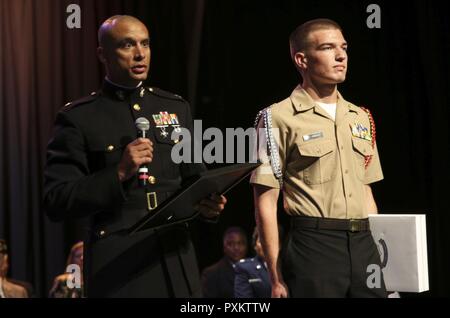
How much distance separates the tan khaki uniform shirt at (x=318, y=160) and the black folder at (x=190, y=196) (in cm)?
54

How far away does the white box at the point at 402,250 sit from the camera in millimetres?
3145

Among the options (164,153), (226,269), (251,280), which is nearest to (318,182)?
(164,153)

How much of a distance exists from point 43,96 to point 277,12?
1808 millimetres

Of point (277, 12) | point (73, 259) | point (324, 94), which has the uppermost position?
point (277, 12)

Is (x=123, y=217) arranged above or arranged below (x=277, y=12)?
below

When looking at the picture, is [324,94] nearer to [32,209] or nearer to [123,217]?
[123,217]

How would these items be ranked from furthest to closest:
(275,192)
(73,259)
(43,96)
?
(43,96) → (73,259) → (275,192)

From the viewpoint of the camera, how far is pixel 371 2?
5.66 meters

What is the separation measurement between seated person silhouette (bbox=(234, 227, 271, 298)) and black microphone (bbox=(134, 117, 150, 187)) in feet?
9.47

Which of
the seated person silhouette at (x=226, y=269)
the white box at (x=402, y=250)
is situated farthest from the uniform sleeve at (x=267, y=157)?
the seated person silhouette at (x=226, y=269)

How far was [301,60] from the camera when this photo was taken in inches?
127

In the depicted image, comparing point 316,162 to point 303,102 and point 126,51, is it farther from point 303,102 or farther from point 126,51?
point 126,51

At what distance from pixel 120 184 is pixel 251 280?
3.08 meters
